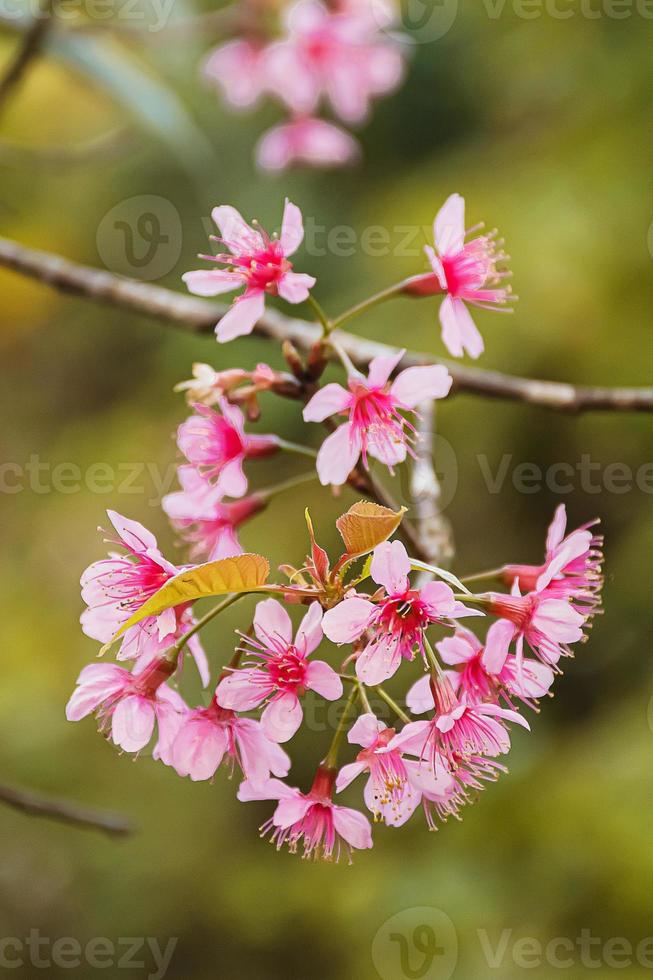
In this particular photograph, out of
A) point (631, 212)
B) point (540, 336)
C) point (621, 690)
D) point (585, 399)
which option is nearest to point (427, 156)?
point (631, 212)

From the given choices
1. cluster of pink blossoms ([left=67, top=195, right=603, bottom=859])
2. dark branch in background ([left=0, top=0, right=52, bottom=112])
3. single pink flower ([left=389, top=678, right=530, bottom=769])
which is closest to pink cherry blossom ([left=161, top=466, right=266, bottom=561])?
cluster of pink blossoms ([left=67, top=195, right=603, bottom=859])

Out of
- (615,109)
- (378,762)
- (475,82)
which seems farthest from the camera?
(475,82)

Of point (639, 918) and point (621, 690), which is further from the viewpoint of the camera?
point (621, 690)

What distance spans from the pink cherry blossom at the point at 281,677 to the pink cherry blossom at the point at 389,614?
0.11 ft

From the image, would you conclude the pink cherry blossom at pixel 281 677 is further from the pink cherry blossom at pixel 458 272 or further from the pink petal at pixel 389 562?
the pink cherry blossom at pixel 458 272

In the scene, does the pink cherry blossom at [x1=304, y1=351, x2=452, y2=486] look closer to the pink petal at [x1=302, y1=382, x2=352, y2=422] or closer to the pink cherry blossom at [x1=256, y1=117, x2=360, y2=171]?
the pink petal at [x1=302, y1=382, x2=352, y2=422]

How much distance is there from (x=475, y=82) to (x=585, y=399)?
2436 millimetres

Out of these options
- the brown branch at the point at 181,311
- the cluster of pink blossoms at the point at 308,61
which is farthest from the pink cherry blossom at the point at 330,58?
the brown branch at the point at 181,311

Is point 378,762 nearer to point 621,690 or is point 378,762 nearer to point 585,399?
point 585,399

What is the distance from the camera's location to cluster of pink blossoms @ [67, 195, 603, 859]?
23.0 inches

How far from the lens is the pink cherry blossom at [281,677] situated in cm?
60

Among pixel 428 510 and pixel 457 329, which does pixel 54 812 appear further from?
pixel 457 329

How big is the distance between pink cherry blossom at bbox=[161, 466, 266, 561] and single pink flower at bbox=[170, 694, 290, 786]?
13cm

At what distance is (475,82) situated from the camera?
3.07 m
